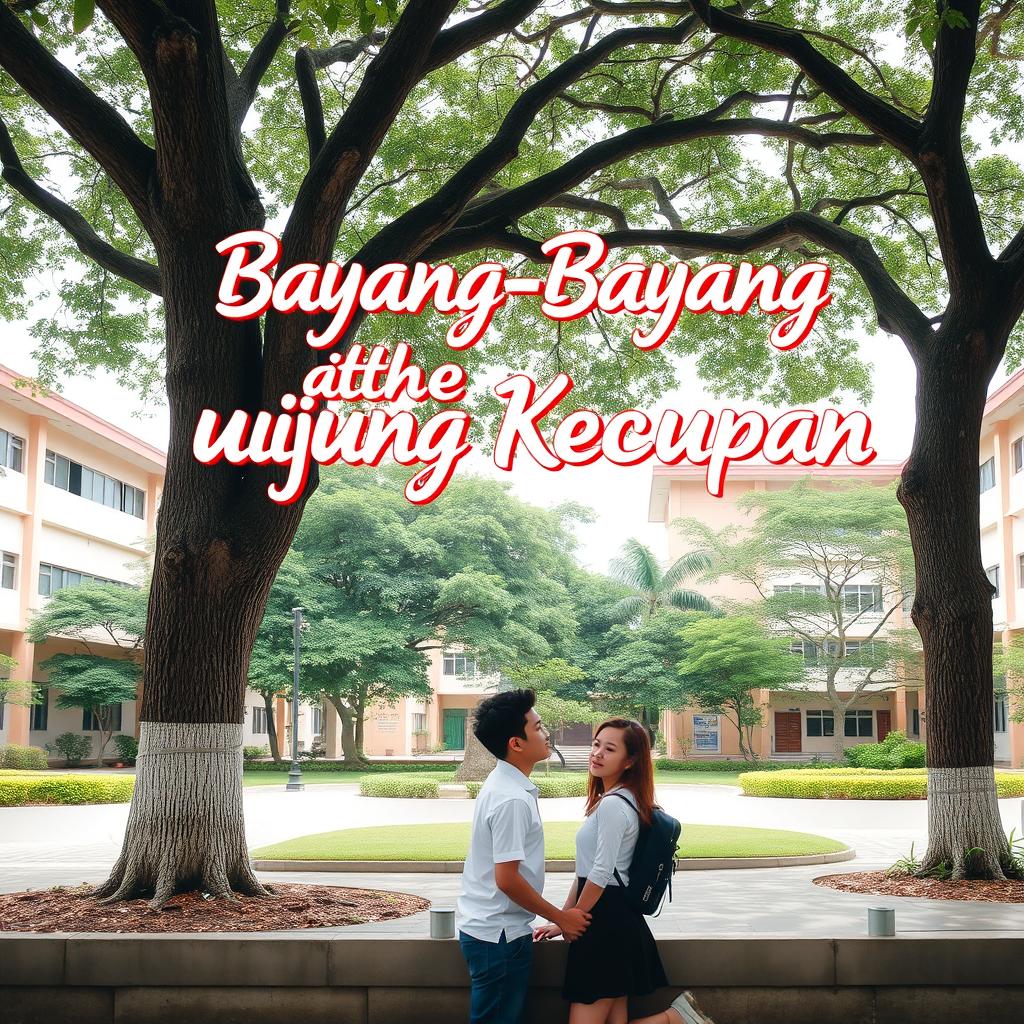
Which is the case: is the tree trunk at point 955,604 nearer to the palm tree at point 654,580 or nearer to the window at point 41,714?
the palm tree at point 654,580

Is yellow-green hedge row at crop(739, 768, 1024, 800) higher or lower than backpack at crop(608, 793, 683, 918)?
lower

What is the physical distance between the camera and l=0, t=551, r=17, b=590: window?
37000 millimetres

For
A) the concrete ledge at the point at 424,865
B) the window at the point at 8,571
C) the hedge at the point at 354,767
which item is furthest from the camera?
the hedge at the point at 354,767

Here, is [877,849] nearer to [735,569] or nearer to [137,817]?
[137,817]

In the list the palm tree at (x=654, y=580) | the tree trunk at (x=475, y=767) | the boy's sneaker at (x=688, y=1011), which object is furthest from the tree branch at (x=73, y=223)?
the palm tree at (x=654, y=580)

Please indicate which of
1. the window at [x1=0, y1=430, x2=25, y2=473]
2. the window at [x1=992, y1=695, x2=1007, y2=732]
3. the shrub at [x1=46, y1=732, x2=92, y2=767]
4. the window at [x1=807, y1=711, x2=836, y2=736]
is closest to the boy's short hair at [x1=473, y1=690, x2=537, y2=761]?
the window at [x1=0, y1=430, x2=25, y2=473]

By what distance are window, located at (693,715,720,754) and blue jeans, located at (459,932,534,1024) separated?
149ft

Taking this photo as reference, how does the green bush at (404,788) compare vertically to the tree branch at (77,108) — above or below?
below

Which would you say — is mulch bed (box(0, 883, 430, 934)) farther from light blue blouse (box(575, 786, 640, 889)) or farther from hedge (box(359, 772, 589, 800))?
hedge (box(359, 772, 589, 800))

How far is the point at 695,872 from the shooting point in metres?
12.2

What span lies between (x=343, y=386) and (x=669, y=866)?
5007 mm

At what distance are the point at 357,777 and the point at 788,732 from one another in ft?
73.1

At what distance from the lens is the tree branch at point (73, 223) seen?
9.50 meters

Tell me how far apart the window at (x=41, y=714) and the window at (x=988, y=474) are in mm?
32882
